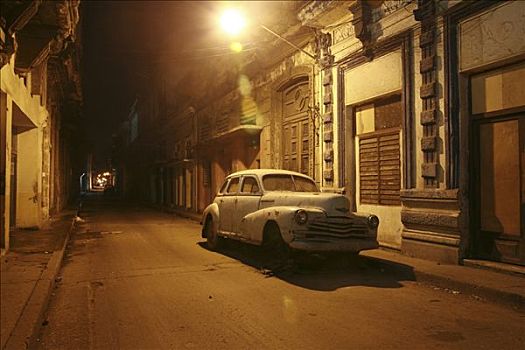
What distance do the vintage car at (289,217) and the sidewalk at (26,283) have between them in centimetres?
363

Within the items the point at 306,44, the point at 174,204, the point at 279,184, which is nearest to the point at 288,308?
the point at 279,184

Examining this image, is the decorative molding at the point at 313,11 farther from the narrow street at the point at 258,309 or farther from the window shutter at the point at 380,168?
the narrow street at the point at 258,309

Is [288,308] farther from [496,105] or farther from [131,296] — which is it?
[496,105]

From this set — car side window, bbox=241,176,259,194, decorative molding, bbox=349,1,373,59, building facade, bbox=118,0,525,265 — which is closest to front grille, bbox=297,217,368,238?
building facade, bbox=118,0,525,265

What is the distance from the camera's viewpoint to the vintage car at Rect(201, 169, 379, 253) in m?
8.07

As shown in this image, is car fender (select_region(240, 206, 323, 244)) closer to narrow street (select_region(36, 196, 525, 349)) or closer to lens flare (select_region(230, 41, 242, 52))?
narrow street (select_region(36, 196, 525, 349))

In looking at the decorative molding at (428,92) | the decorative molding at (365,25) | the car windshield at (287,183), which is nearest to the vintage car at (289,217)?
the car windshield at (287,183)

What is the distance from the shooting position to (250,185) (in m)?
10.3

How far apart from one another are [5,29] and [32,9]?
679 mm

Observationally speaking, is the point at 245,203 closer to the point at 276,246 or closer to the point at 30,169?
the point at 276,246

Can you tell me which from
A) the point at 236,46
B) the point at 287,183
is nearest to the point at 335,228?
the point at 287,183

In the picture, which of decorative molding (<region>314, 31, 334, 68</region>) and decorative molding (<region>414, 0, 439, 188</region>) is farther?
decorative molding (<region>314, 31, 334, 68</region>)

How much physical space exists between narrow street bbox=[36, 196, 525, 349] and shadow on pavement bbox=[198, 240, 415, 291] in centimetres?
2

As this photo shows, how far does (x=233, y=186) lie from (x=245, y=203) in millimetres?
1147
